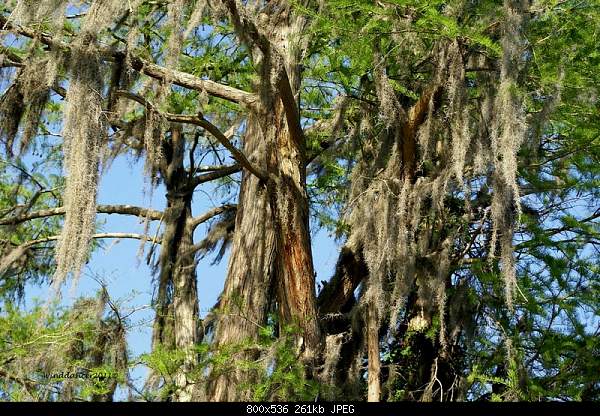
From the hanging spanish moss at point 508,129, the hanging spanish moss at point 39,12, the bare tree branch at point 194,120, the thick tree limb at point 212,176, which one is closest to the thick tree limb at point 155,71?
the hanging spanish moss at point 39,12

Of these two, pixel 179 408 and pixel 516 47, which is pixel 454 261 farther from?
pixel 179 408

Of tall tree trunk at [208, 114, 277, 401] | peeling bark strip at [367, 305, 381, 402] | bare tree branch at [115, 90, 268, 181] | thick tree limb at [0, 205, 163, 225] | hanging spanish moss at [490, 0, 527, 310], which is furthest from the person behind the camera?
thick tree limb at [0, 205, 163, 225]

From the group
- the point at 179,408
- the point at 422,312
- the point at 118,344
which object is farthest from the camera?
the point at 422,312

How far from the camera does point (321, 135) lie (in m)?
9.77

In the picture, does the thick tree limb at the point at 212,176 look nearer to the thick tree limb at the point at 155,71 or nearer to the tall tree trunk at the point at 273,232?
the tall tree trunk at the point at 273,232

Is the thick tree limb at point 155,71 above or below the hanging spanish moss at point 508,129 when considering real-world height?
above

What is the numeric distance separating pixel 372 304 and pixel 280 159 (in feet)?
4.08

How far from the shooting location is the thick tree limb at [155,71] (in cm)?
736

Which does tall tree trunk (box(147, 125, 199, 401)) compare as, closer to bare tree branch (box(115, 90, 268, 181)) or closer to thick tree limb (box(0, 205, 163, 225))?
thick tree limb (box(0, 205, 163, 225))

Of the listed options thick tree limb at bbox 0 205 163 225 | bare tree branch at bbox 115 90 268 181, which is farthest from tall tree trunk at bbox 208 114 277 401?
thick tree limb at bbox 0 205 163 225

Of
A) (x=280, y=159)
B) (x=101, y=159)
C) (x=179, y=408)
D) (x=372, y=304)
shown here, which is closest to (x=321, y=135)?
(x=280, y=159)

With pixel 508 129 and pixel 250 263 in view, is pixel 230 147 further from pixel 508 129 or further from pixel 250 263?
pixel 508 129

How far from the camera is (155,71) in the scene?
777 centimetres

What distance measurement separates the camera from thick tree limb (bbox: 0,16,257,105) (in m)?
7.36
